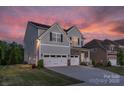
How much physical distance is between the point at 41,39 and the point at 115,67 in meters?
3.89

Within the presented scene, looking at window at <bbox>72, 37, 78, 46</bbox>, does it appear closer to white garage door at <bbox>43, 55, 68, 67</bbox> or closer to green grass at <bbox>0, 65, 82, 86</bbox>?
white garage door at <bbox>43, 55, 68, 67</bbox>

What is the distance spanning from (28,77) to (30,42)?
5.42 ft

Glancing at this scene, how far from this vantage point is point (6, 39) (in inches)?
376

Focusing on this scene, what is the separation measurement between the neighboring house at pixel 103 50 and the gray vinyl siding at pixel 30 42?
9.08 ft

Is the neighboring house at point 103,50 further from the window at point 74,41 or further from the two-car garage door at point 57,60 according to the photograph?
the two-car garage door at point 57,60

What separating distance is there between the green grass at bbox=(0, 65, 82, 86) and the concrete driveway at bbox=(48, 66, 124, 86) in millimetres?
450

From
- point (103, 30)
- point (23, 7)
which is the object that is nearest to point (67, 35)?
point (103, 30)

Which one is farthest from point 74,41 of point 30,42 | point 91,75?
point 30,42

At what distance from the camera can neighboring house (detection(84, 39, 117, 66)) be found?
10.4 metres

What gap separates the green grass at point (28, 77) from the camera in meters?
9.03

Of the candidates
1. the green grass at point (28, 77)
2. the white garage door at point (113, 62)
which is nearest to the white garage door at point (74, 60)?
the green grass at point (28, 77)
